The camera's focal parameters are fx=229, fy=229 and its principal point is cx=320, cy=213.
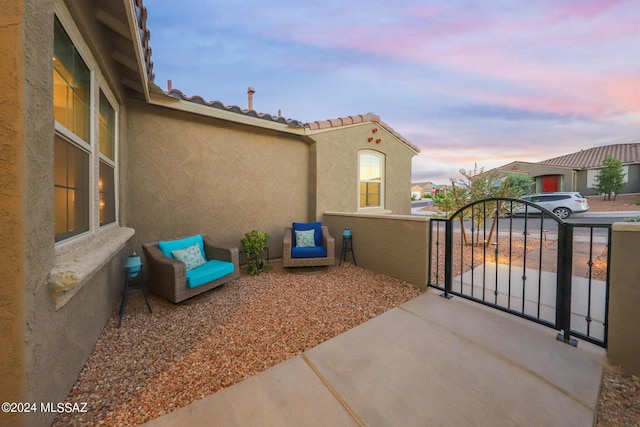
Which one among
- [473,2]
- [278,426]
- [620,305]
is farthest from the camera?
[473,2]

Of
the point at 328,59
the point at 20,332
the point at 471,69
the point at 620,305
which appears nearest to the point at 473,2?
the point at 471,69

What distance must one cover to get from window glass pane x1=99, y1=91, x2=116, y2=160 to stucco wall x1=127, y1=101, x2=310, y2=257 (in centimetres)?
59

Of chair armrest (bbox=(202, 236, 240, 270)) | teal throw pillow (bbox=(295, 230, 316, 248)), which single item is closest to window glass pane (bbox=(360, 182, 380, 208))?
teal throw pillow (bbox=(295, 230, 316, 248))

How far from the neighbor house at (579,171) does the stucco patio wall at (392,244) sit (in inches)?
739

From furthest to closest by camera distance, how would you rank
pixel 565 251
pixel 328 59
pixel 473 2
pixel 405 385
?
pixel 328 59
pixel 473 2
pixel 565 251
pixel 405 385

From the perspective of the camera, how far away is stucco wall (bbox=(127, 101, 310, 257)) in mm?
4020

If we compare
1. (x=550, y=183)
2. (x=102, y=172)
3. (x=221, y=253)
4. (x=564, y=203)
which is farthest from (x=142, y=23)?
(x=550, y=183)

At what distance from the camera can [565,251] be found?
231 cm

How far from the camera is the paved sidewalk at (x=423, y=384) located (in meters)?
1.50

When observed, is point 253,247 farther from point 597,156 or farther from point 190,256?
point 597,156

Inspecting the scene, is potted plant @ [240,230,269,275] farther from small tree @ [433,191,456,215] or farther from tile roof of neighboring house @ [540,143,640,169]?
tile roof of neighboring house @ [540,143,640,169]

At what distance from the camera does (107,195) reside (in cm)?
317

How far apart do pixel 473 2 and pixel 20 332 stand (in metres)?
7.18

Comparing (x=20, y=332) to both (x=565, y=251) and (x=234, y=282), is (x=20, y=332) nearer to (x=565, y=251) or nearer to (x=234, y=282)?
(x=234, y=282)
